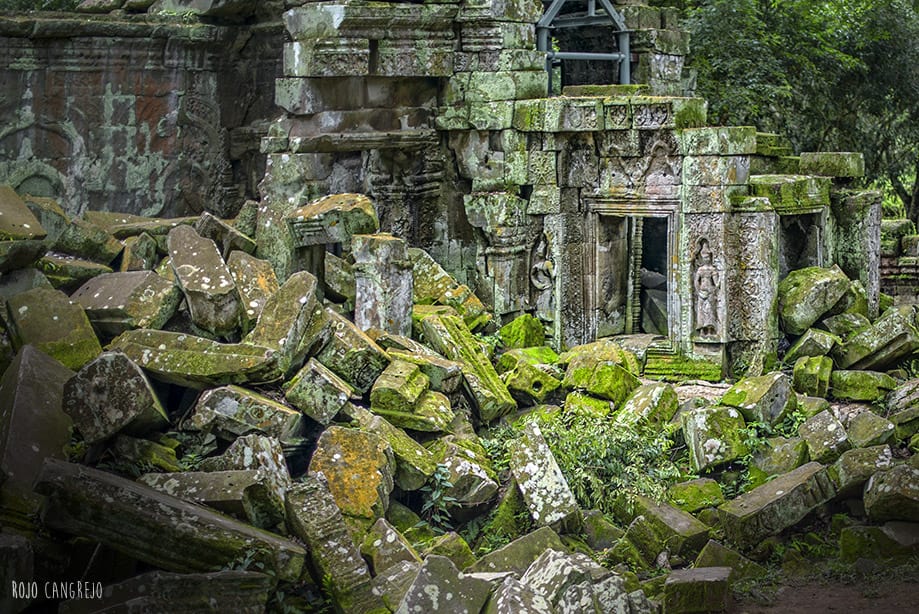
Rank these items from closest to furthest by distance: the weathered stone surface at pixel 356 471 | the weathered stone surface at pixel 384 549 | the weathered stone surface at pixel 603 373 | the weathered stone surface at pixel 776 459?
the weathered stone surface at pixel 384 549, the weathered stone surface at pixel 356 471, the weathered stone surface at pixel 776 459, the weathered stone surface at pixel 603 373

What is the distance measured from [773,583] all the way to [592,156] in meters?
5.18

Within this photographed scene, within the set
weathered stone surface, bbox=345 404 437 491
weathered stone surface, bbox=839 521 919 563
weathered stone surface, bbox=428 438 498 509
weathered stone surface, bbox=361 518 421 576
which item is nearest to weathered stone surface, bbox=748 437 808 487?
weathered stone surface, bbox=839 521 919 563

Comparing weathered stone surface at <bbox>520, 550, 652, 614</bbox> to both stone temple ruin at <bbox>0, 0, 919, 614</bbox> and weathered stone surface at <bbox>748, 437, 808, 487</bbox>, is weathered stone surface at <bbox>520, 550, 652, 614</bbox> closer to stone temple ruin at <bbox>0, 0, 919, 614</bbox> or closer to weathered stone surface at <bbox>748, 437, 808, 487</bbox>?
stone temple ruin at <bbox>0, 0, 919, 614</bbox>

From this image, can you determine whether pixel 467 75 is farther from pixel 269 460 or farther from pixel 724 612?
pixel 724 612

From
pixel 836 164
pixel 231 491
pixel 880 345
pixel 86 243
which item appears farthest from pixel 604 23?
pixel 231 491

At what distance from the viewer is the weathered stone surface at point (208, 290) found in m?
10.2

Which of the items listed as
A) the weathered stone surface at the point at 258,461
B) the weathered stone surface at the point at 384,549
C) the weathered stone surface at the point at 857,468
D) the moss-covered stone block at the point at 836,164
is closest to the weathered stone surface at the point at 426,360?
the weathered stone surface at the point at 258,461

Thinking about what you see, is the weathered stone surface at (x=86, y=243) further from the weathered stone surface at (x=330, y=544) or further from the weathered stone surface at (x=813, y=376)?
the weathered stone surface at (x=813, y=376)

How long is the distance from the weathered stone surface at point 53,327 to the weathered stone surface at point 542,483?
11.2ft

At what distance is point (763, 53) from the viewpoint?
1773 cm

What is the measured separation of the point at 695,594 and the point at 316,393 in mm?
3183

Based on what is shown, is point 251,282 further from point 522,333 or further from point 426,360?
point 522,333

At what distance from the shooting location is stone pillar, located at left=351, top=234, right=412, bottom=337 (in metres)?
11.3

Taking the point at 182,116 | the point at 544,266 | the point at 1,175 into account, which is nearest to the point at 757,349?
the point at 544,266
